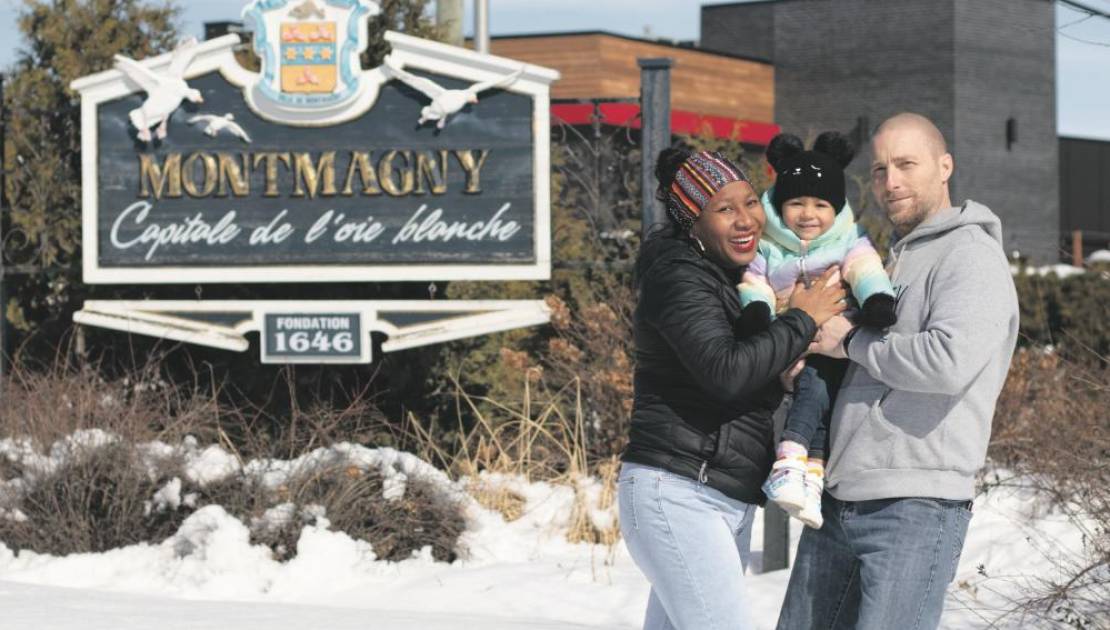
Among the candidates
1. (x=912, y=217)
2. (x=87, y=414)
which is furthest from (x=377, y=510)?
(x=912, y=217)

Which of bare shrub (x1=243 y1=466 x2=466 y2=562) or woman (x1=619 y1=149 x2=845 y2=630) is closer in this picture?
woman (x1=619 y1=149 x2=845 y2=630)

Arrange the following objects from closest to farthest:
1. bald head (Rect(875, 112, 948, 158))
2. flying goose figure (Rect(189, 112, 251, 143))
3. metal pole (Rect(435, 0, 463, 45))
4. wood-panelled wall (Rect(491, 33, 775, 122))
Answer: bald head (Rect(875, 112, 948, 158)), flying goose figure (Rect(189, 112, 251, 143)), metal pole (Rect(435, 0, 463, 45)), wood-panelled wall (Rect(491, 33, 775, 122))

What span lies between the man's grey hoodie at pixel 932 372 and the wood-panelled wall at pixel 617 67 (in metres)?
22.5

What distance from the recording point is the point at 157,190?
403 inches

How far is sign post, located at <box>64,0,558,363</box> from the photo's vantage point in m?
9.80

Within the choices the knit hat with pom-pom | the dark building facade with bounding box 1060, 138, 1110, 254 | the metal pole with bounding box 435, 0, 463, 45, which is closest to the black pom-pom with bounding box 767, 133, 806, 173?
the knit hat with pom-pom

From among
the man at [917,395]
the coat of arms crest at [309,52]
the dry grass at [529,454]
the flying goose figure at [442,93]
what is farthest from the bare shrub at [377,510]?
the man at [917,395]

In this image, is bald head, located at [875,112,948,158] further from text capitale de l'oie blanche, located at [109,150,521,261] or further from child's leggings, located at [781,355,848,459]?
text capitale de l'oie blanche, located at [109,150,521,261]

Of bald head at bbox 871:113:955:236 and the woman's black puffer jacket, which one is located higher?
bald head at bbox 871:113:955:236

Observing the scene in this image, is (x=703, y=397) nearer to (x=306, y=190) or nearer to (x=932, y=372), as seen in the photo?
(x=932, y=372)

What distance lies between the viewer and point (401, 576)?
8.02m

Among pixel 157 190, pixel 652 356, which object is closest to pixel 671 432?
pixel 652 356

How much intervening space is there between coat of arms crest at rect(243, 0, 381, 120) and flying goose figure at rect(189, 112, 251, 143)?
23 centimetres

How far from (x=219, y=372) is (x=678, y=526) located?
7.53 m
